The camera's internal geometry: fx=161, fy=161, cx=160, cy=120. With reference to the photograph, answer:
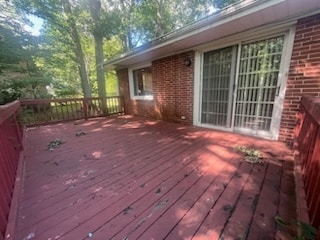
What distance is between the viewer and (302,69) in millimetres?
2633

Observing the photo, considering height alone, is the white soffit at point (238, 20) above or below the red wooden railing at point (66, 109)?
above

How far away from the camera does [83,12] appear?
7.96 meters

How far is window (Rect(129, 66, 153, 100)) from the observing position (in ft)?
19.8

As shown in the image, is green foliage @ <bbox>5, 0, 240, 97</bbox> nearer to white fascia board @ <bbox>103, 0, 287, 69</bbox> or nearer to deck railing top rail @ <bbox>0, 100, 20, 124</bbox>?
white fascia board @ <bbox>103, 0, 287, 69</bbox>

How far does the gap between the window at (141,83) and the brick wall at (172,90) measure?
37 cm

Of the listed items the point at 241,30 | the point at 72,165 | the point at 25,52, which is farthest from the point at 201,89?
the point at 25,52

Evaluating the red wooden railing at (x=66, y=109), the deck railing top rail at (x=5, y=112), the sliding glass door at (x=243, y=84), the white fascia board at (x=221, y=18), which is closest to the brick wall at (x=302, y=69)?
the sliding glass door at (x=243, y=84)

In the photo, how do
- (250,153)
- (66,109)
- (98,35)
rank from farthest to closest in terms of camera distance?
(98,35) < (66,109) < (250,153)

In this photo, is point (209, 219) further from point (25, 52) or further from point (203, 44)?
point (25, 52)

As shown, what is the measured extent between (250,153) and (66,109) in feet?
20.3

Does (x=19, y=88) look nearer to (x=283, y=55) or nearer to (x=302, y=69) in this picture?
(x=283, y=55)

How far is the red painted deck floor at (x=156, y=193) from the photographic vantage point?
1295mm

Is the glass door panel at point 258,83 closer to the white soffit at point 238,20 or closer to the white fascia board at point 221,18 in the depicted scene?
the white soffit at point 238,20

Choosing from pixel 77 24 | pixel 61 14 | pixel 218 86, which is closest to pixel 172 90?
pixel 218 86
